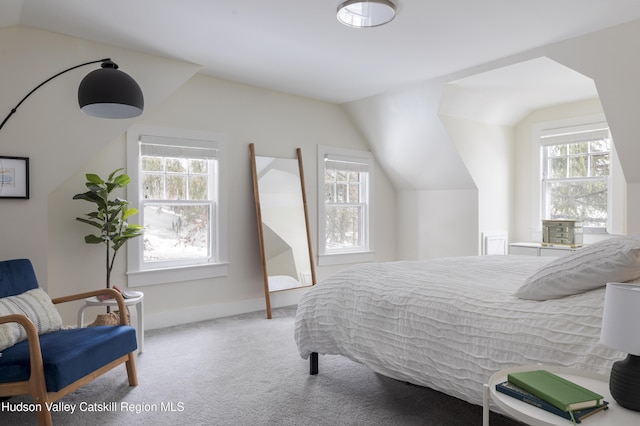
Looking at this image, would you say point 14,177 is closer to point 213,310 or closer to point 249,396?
point 213,310

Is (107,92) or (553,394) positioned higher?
(107,92)

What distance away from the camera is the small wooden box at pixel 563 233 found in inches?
186

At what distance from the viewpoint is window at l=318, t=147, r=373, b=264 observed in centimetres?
558

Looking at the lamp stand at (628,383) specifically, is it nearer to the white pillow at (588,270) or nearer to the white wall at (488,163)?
the white pillow at (588,270)

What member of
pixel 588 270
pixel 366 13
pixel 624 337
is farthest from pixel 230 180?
pixel 624 337

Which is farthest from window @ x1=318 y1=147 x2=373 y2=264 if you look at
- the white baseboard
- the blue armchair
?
the blue armchair

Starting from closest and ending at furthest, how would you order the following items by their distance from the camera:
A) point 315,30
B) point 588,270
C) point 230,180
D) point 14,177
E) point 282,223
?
1. point 588,270
2. point 14,177
3. point 315,30
4. point 230,180
5. point 282,223

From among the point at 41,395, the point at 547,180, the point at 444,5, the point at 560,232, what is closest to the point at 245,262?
the point at 41,395

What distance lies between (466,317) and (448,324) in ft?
0.31

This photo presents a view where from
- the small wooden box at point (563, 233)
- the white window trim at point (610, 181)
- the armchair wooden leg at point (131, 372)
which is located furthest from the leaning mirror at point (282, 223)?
the white window trim at point (610, 181)

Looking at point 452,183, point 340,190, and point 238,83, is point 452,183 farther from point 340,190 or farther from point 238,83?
point 238,83

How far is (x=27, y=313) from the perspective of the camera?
8.14ft

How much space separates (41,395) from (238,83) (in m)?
3.63

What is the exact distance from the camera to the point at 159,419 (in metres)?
2.36
